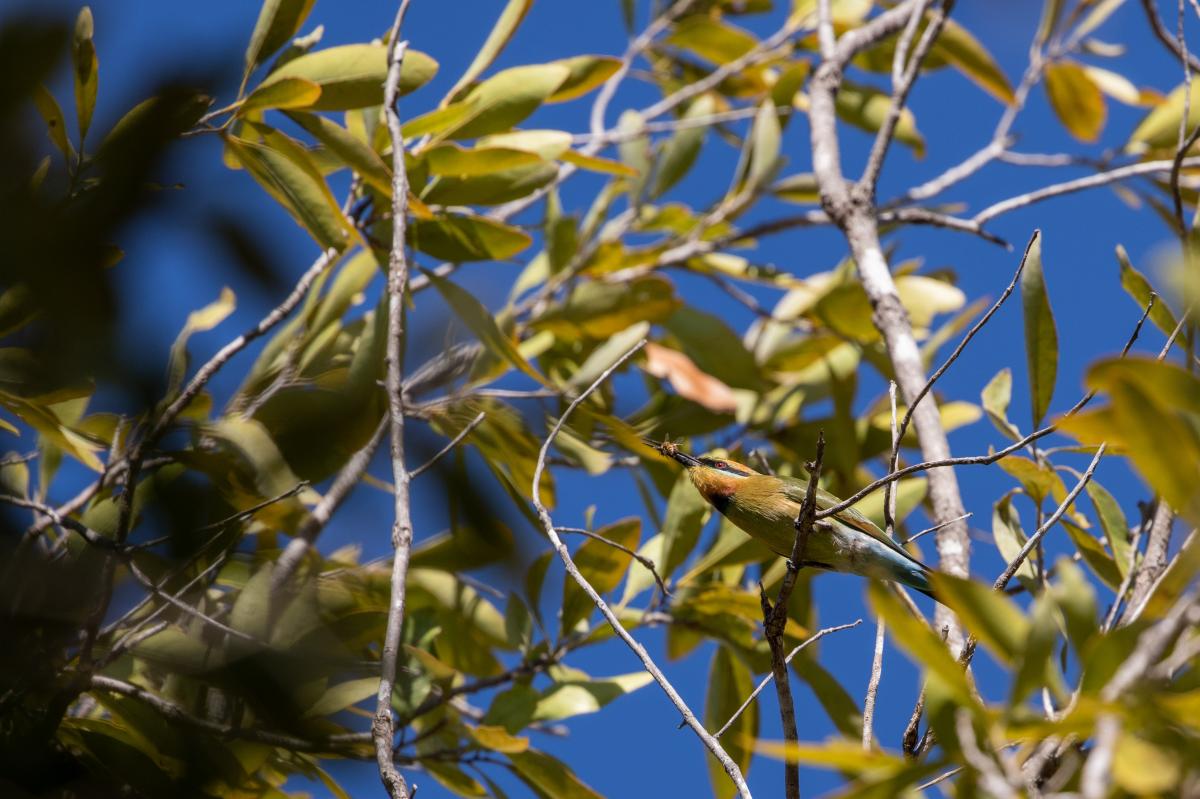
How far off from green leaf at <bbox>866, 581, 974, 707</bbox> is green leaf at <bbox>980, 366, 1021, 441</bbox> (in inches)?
61.3

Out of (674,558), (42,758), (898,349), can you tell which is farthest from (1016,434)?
(42,758)

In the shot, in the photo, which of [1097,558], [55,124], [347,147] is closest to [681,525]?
[1097,558]

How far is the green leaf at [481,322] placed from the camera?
2.35 m

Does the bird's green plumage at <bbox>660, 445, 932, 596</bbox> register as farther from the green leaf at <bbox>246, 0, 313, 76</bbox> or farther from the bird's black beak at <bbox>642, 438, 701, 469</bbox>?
the green leaf at <bbox>246, 0, 313, 76</bbox>

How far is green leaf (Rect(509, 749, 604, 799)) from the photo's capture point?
91.4 inches

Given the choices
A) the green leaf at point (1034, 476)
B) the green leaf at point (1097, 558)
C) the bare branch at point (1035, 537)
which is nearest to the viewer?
the bare branch at point (1035, 537)

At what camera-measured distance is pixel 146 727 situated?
1639 millimetres

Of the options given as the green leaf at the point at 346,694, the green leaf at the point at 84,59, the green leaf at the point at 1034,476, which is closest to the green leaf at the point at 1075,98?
the green leaf at the point at 1034,476

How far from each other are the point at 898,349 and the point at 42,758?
5.78 feet

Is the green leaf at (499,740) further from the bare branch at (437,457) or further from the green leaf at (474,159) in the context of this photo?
the green leaf at (474,159)

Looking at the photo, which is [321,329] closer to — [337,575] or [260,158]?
[260,158]

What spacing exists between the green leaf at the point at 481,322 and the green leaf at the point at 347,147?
0.72 feet

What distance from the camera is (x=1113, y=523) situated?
2229mm

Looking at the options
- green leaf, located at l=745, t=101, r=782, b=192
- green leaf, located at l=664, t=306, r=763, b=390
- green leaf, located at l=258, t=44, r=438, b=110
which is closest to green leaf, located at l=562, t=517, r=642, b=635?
green leaf, located at l=664, t=306, r=763, b=390
